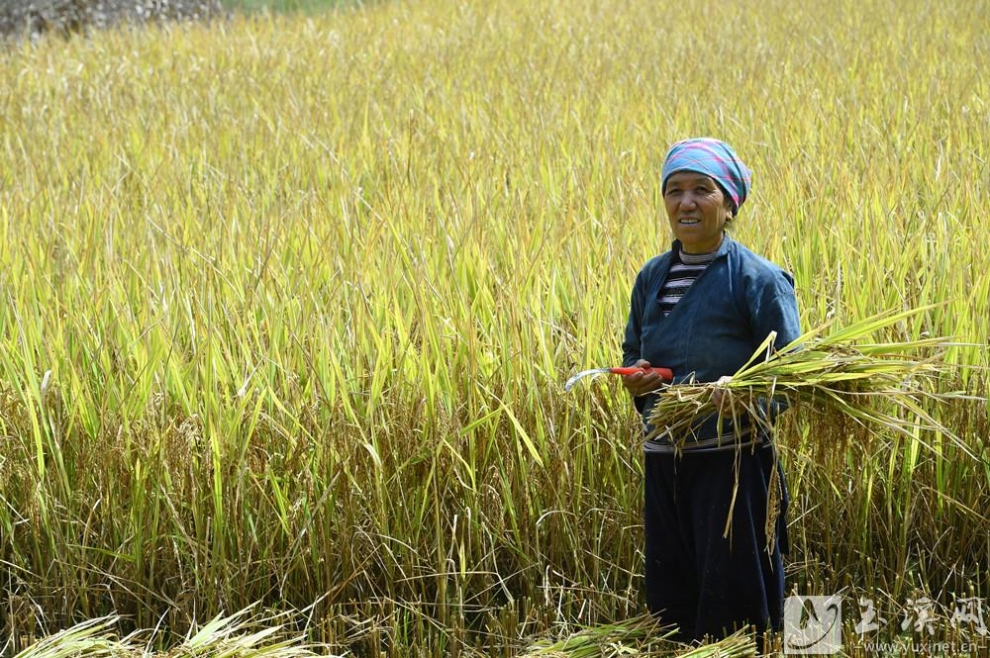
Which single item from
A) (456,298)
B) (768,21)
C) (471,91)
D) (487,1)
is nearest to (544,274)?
(456,298)

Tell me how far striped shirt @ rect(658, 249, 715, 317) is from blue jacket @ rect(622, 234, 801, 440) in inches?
1.1

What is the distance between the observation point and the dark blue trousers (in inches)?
68.1

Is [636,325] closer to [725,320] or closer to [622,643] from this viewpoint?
[725,320]

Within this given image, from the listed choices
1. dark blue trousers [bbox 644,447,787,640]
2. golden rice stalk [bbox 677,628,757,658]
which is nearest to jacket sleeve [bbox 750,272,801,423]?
dark blue trousers [bbox 644,447,787,640]

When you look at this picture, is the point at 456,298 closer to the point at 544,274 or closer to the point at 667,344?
the point at 544,274

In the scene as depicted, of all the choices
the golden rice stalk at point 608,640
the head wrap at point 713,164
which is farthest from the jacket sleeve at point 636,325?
the golden rice stalk at point 608,640

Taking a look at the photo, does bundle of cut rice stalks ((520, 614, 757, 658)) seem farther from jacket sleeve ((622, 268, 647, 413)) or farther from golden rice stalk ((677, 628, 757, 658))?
jacket sleeve ((622, 268, 647, 413))

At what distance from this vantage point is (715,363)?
5.65 ft

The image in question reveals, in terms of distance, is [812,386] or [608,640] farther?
[608,640]

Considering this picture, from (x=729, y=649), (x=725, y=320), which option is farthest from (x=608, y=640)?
(x=725, y=320)

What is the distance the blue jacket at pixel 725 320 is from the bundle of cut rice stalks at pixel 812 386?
0.09 feet

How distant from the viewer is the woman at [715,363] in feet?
5.60

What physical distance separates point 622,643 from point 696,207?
2.32 feet

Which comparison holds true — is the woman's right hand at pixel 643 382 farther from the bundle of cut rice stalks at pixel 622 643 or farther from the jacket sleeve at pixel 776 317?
the bundle of cut rice stalks at pixel 622 643
